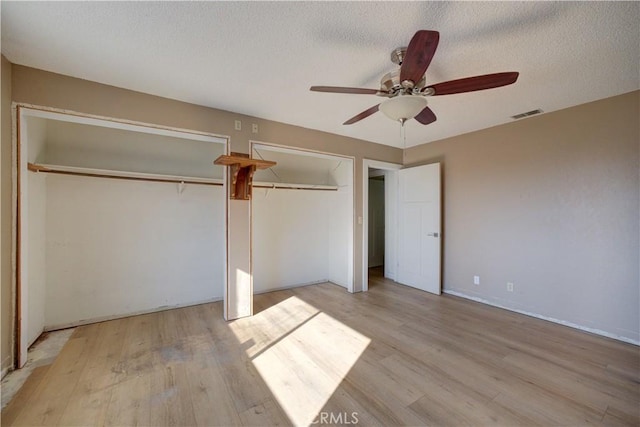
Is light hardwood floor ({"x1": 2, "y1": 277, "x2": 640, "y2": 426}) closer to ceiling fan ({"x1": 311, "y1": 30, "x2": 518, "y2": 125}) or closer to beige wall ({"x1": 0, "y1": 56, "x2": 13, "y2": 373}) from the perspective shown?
beige wall ({"x1": 0, "y1": 56, "x2": 13, "y2": 373})

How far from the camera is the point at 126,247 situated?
3.13 metres

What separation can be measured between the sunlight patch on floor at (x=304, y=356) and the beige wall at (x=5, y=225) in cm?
174

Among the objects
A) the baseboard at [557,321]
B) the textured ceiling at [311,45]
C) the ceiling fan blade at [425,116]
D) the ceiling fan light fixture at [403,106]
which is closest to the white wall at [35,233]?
the textured ceiling at [311,45]

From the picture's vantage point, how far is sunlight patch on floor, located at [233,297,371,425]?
1788mm

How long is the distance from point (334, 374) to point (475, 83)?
2313 mm

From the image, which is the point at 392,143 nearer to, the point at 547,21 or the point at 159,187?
the point at 547,21

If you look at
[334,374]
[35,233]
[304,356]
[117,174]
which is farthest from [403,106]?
[35,233]

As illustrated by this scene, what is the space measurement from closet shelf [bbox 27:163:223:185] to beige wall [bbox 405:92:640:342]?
370cm

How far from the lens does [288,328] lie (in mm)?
2863

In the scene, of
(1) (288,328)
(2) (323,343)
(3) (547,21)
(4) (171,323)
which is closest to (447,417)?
(2) (323,343)

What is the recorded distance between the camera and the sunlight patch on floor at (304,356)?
5.87 feet

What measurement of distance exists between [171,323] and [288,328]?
53.1 inches

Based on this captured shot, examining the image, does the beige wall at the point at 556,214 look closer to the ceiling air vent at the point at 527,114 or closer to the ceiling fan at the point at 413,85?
the ceiling air vent at the point at 527,114

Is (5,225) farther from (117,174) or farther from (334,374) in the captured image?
(334,374)
